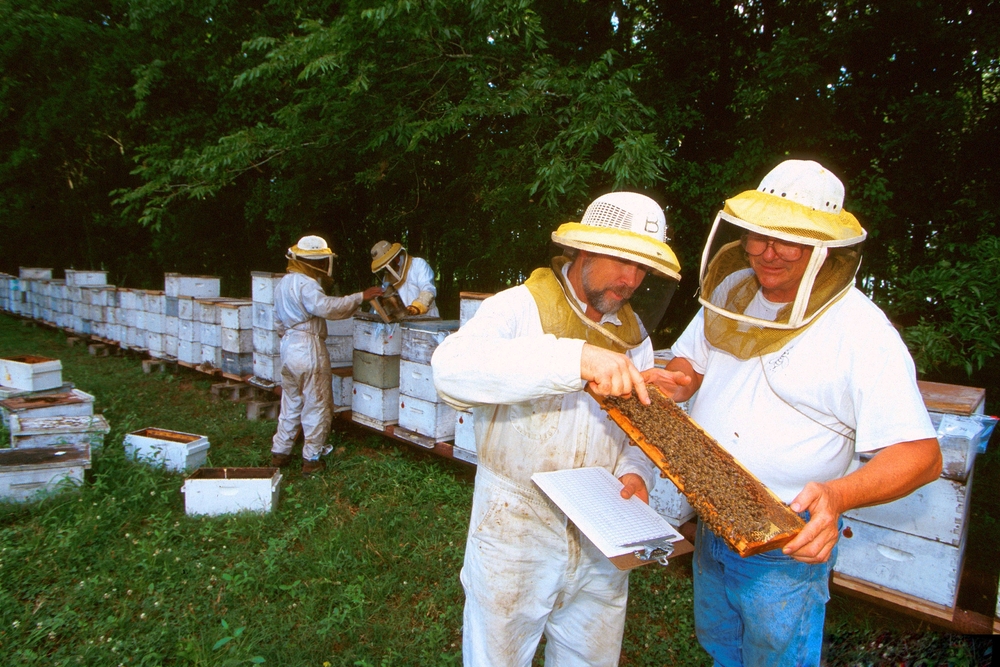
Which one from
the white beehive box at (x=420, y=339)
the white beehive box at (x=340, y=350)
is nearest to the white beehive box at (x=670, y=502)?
the white beehive box at (x=420, y=339)

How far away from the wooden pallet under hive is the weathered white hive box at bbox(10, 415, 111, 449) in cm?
460

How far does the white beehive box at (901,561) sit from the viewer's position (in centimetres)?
260

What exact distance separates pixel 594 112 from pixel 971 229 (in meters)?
3.55

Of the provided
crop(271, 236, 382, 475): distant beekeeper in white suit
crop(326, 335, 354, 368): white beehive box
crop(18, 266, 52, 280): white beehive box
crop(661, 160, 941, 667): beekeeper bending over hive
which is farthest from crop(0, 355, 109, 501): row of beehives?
crop(18, 266, 52, 280): white beehive box

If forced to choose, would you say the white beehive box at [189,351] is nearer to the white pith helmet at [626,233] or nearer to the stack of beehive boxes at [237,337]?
the stack of beehive boxes at [237,337]

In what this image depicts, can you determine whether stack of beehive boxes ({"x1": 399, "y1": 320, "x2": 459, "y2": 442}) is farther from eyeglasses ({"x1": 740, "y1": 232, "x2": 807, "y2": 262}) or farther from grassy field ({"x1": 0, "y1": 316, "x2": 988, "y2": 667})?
eyeglasses ({"x1": 740, "y1": 232, "x2": 807, "y2": 262})

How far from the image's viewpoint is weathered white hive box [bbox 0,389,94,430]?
16.2ft

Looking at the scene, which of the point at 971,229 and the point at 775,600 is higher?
the point at 971,229

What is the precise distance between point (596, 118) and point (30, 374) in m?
5.48

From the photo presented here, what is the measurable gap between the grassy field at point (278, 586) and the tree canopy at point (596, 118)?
255 centimetres

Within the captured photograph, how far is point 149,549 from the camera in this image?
367 centimetres

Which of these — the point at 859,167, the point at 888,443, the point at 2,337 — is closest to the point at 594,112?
the point at 859,167

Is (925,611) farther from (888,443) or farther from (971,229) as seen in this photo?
(971,229)

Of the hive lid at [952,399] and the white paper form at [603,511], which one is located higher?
the hive lid at [952,399]
